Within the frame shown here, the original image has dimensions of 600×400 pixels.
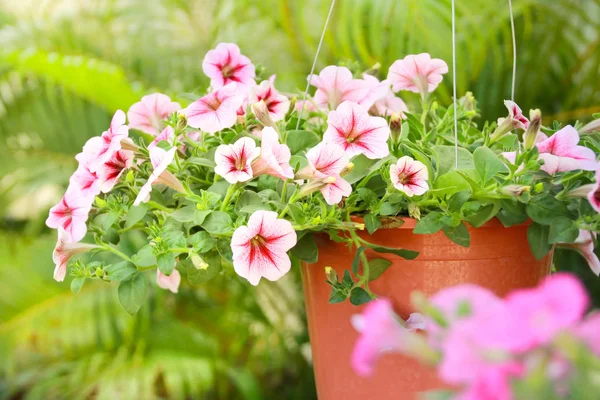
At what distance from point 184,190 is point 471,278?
268 millimetres

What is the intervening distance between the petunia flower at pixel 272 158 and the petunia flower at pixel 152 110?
183 millimetres

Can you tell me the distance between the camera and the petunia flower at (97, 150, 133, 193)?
54 centimetres

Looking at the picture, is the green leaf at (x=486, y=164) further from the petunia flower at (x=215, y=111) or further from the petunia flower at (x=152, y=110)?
the petunia flower at (x=152, y=110)

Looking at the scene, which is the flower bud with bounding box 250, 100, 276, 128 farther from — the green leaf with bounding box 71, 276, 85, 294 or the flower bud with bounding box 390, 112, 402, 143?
the green leaf with bounding box 71, 276, 85, 294

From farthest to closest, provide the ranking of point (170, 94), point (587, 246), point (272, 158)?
point (170, 94) → point (587, 246) → point (272, 158)

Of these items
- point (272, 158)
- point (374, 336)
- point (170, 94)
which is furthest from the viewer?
point (170, 94)

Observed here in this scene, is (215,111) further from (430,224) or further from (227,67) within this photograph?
(430,224)

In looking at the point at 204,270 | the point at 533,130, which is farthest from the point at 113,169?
the point at 533,130

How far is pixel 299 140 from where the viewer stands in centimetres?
61

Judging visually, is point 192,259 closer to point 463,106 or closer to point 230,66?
point 230,66

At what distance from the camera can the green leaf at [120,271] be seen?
528 millimetres

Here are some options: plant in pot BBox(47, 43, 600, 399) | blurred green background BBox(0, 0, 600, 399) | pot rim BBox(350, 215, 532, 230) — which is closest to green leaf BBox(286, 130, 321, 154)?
plant in pot BBox(47, 43, 600, 399)

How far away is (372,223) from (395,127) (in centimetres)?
9

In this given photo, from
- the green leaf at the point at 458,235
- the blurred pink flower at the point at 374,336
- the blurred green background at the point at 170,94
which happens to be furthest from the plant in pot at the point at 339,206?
the blurred green background at the point at 170,94
